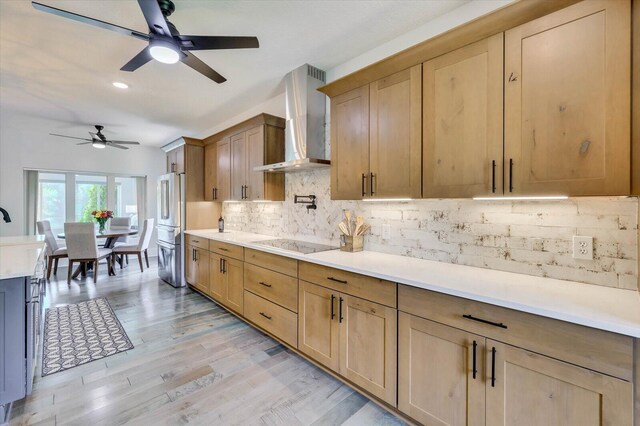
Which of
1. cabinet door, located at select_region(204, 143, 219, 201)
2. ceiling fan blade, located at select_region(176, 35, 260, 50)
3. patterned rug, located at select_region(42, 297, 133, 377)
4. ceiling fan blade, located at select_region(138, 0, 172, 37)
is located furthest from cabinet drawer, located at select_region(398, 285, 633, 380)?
cabinet door, located at select_region(204, 143, 219, 201)

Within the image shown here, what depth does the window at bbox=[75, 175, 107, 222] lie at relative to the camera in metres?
6.12

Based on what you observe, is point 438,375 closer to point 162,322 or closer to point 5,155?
point 162,322

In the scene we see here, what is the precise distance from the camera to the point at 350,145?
2.34 m

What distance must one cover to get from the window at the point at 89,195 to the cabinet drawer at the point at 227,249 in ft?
14.8

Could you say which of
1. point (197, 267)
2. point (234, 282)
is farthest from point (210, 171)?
point (234, 282)

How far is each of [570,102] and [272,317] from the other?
2.62 metres

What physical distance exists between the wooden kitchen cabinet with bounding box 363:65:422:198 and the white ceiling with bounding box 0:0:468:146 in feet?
1.88

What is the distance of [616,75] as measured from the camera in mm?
1220

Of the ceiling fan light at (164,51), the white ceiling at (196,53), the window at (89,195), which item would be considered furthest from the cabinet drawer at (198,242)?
the window at (89,195)

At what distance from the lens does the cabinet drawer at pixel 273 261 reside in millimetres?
2400

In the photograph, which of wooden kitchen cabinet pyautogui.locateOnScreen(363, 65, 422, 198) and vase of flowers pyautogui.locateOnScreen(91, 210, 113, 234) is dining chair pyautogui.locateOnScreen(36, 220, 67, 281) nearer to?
vase of flowers pyautogui.locateOnScreen(91, 210, 113, 234)

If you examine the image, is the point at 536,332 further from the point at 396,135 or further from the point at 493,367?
the point at 396,135

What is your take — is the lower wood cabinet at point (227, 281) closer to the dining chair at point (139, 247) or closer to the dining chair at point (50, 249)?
the dining chair at point (139, 247)

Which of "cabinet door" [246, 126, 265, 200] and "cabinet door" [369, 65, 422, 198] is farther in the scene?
"cabinet door" [246, 126, 265, 200]
